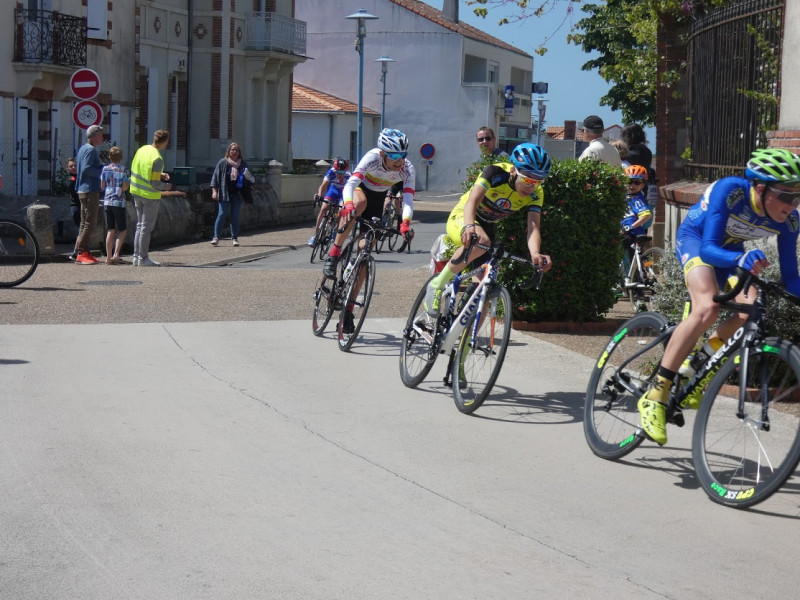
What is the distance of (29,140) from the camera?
98.3 feet

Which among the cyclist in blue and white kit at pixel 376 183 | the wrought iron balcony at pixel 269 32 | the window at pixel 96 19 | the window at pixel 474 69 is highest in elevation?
the window at pixel 474 69

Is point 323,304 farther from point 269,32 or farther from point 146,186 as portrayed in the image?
point 269,32

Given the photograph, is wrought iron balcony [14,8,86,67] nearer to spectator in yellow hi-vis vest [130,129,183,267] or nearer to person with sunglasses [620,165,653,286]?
spectator in yellow hi-vis vest [130,129,183,267]

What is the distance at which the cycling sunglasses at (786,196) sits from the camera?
5.91 m

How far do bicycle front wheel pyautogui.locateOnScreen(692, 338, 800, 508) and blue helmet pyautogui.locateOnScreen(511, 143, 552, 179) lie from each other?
2550mm

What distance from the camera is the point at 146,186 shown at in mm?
18141

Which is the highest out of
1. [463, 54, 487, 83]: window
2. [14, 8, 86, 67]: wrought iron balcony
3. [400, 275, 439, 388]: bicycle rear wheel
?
[463, 54, 487, 83]: window

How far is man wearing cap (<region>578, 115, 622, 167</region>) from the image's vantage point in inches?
541

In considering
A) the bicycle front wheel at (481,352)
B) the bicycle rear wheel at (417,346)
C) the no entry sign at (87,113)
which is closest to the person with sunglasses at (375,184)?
the bicycle rear wheel at (417,346)

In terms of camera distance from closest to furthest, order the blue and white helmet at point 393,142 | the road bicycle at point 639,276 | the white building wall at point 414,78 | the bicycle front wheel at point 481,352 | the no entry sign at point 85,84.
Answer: the bicycle front wheel at point 481,352 < the blue and white helmet at point 393,142 < the road bicycle at point 639,276 < the no entry sign at point 85,84 < the white building wall at point 414,78

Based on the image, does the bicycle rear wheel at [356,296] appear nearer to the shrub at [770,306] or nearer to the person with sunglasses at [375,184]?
the person with sunglasses at [375,184]

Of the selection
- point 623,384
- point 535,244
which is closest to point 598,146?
point 535,244

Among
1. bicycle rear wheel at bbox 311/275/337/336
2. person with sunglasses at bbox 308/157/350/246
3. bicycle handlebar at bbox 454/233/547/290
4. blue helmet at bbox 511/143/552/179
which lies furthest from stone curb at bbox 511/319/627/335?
person with sunglasses at bbox 308/157/350/246

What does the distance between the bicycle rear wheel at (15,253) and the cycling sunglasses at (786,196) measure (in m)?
10.3
